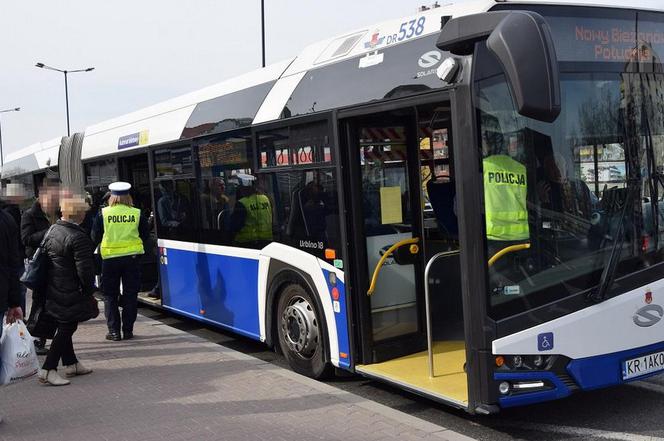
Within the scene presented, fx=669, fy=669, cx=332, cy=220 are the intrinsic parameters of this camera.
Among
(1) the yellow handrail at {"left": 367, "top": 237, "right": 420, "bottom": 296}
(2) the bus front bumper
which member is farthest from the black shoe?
(2) the bus front bumper

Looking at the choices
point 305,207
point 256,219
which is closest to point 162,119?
point 256,219

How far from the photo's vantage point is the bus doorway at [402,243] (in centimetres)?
538

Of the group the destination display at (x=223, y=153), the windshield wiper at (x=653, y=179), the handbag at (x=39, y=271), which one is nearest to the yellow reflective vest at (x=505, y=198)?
the windshield wiper at (x=653, y=179)

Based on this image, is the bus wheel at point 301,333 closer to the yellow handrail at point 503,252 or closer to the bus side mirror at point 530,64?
the yellow handrail at point 503,252

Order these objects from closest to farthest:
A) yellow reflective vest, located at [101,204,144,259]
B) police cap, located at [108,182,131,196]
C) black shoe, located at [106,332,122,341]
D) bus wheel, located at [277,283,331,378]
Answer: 1. bus wheel, located at [277,283,331,378]
2. yellow reflective vest, located at [101,204,144,259]
3. police cap, located at [108,182,131,196]
4. black shoe, located at [106,332,122,341]

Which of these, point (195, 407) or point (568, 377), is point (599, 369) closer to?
point (568, 377)

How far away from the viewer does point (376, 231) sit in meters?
5.49

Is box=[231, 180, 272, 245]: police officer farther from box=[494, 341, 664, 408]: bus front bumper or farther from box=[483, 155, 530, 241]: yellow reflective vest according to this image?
box=[494, 341, 664, 408]: bus front bumper

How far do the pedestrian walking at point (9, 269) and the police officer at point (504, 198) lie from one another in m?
3.44

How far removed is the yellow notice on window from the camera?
5500mm

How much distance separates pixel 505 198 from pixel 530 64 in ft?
2.83

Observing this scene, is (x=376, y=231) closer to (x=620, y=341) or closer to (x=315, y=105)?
(x=315, y=105)

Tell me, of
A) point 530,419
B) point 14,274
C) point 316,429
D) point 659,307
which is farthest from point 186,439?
point 659,307

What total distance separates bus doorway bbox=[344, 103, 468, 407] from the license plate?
1200 mm
